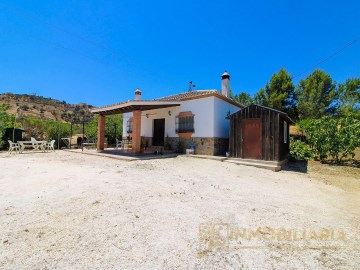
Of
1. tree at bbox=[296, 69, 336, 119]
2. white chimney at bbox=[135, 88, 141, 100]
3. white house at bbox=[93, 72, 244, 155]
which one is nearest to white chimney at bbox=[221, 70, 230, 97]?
white house at bbox=[93, 72, 244, 155]

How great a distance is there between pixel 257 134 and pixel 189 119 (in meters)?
4.23

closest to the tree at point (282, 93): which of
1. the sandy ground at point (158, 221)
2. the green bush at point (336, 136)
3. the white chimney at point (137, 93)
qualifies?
the green bush at point (336, 136)

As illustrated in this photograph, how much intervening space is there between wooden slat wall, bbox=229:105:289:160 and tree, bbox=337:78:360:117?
16829 mm

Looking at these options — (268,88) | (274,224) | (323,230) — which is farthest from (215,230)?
(268,88)

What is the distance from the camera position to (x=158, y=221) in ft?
10.2

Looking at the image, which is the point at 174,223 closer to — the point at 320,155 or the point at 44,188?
the point at 44,188

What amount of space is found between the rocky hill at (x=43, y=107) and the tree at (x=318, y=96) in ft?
117

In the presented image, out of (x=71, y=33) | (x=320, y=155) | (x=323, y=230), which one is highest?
(x=71, y=33)

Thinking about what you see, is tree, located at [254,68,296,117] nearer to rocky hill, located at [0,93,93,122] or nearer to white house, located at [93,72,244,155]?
white house, located at [93,72,244,155]

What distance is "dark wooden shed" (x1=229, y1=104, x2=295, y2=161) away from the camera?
9.18 metres

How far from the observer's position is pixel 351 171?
901 cm

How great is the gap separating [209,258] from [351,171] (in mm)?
10126

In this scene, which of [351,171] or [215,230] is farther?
[351,171]

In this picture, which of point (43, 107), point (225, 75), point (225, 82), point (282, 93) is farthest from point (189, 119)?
point (43, 107)
